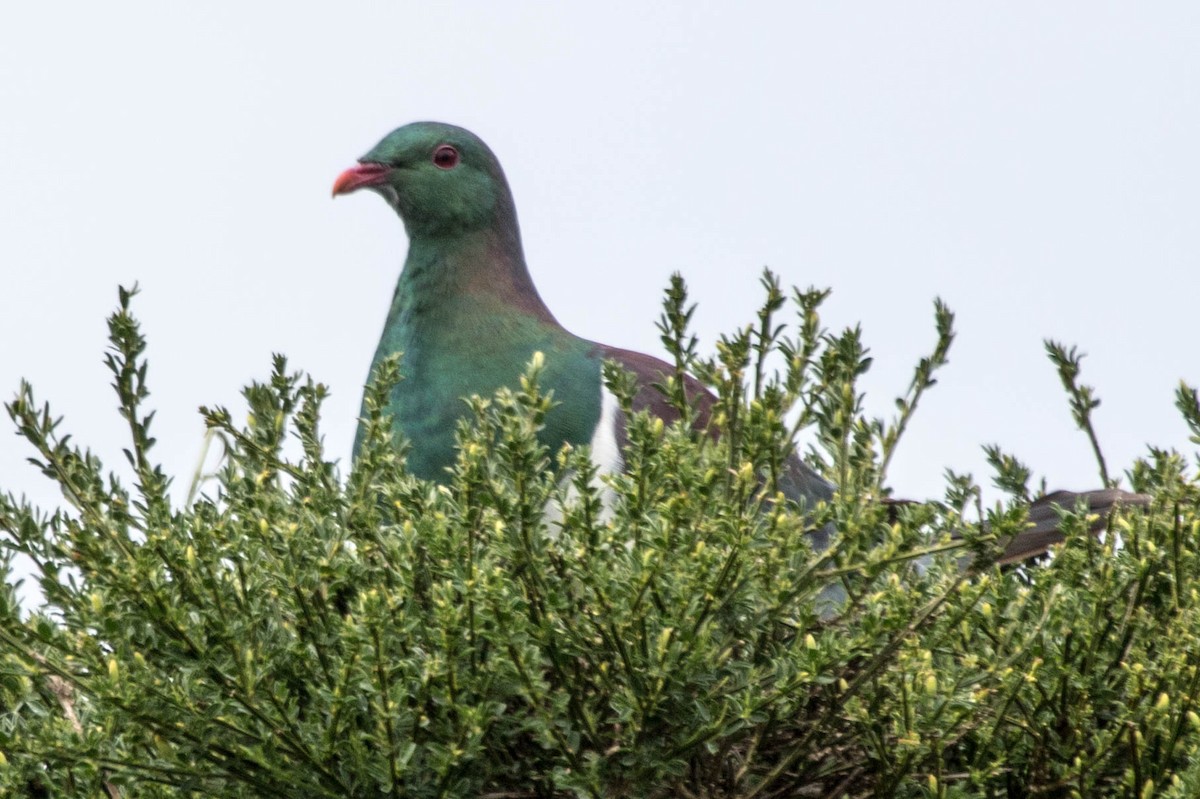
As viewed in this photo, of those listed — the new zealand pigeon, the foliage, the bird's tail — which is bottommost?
the foliage

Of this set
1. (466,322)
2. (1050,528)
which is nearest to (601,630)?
(1050,528)

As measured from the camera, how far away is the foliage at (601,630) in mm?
2889

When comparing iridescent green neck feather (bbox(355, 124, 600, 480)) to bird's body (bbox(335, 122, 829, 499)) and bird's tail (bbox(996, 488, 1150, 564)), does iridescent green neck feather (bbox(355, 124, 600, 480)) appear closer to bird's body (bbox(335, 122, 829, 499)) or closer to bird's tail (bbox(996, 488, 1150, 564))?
bird's body (bbox(335, 122, 829, 499))

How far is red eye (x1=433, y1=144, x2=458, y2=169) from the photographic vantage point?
6230 mm

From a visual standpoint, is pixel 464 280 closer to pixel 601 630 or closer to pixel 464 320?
pixel 464 320

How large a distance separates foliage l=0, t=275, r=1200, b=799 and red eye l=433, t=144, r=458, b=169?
114 inches

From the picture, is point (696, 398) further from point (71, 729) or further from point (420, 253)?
point (420, 253)

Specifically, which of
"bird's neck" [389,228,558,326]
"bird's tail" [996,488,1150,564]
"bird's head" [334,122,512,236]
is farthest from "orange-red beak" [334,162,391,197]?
"bird's tail" [996,488,1150,564]

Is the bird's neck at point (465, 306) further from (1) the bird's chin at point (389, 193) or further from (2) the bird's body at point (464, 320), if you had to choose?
(1) the bird's chin at point (389, 193)

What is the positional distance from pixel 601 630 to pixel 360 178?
11.7 feet

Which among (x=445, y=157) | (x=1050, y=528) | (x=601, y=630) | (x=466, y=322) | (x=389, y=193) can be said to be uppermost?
(x=445, y=157)

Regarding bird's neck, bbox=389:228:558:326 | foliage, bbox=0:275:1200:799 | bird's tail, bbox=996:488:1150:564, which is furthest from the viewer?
bird's neck, bbox=389:228:558:326

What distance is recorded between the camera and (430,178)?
20.3 ft

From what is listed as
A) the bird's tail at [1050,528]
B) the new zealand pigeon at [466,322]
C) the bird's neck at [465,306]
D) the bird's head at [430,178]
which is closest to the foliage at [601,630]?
the bird's tail at [1050,528]
